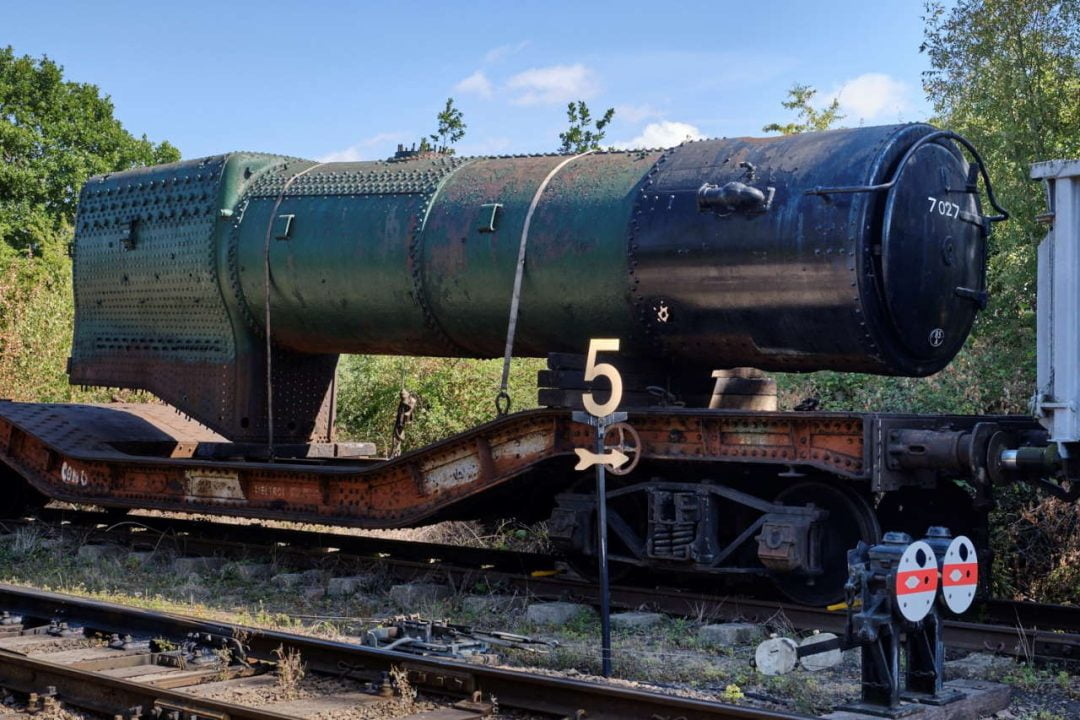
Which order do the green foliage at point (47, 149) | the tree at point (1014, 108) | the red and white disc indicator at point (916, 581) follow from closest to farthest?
the red and white disc indicator at point (916, 581), the tree at point (1014, 108), the green foliage at point (47, 149)

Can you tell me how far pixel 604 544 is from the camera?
7047 mm

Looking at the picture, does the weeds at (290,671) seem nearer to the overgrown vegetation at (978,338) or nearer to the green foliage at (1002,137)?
the overgrown vegetation at (978,338)

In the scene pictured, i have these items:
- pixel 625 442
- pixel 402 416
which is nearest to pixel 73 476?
pixel 402 416

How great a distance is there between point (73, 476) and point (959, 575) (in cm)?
835

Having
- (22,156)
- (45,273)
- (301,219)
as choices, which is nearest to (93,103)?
(22,156)

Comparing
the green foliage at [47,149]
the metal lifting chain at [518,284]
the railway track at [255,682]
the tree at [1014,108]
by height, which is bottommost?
the railway track at [255,682]

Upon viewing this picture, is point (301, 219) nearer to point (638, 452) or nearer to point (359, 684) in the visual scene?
point (638, 452)

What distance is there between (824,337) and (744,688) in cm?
266

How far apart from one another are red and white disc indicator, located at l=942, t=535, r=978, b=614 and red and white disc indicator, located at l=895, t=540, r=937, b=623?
87mm

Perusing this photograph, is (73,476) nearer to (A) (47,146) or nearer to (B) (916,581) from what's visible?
(B) (916,581)

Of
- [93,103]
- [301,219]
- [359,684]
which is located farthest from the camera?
[93,103]

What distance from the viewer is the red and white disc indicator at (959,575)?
5691mm

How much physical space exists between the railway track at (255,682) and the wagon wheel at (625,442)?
102 inches

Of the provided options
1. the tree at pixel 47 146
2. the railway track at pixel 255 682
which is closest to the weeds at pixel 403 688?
the railway track at pixel 255 682
